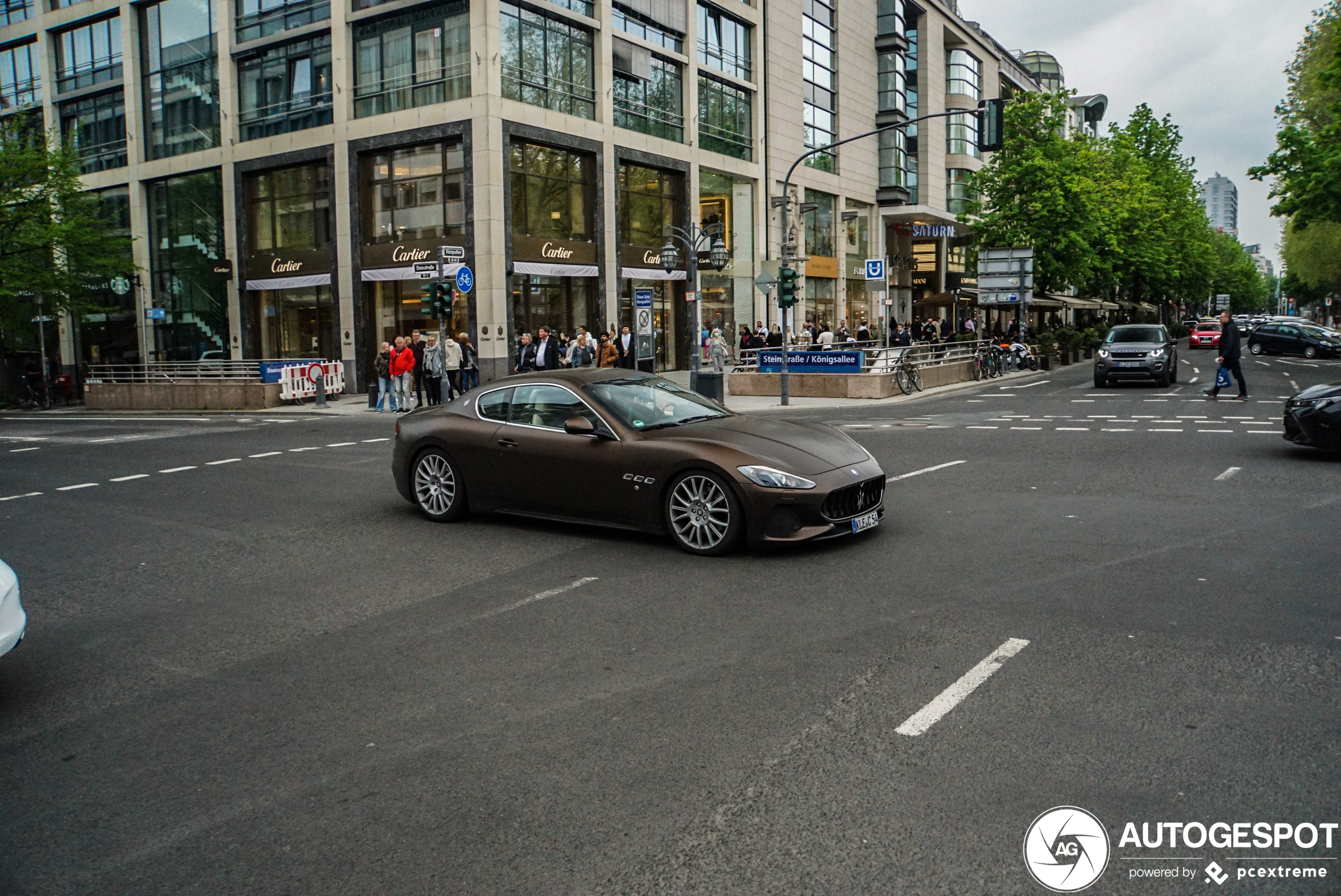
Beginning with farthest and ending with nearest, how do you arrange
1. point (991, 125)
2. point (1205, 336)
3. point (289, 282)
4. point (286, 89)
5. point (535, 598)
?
1. point (1205, 336)
2. point (289, 282)
3. point (286, 89)
4. point (991, 125)
5. point (535, 598)

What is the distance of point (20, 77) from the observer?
45469mm

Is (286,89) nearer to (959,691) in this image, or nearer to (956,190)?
(959,691)

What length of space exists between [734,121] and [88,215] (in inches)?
939

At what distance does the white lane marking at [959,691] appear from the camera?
4582mm

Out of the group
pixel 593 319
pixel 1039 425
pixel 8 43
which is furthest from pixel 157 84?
pixel 1039 425

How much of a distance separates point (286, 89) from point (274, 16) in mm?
2415

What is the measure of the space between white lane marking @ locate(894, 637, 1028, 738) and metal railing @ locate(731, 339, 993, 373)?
73.0ft

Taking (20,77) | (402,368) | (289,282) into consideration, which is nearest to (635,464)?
(402,368)

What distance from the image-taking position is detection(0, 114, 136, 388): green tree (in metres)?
35.7

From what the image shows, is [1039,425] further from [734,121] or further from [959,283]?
[959,283]

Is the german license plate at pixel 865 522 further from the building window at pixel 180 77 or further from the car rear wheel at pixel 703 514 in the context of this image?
the building window at pixel 180 77

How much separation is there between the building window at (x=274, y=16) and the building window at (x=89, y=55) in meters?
7.31

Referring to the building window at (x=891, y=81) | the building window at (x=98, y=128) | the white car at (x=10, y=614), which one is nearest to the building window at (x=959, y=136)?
the building window at (x=891, y=81)

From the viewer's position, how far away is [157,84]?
4062 cm
